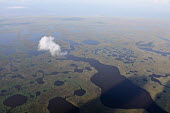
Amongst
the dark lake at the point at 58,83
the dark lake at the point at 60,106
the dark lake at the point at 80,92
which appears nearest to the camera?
the dark lake at the point at 60,106

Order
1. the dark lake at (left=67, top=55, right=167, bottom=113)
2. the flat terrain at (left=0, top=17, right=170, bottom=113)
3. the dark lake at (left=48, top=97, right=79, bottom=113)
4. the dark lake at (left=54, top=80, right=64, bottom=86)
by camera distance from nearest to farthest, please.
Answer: the dark lake at (left=48, top=97, right=79, bottom=113) → the flat terrain at (left=0, top=17, right=170, bottom=113) → the dark lake at (left=67, top=55, right=167, bottom=113) → the dark lake at (left=54, top=80, right=64, bottom=86)

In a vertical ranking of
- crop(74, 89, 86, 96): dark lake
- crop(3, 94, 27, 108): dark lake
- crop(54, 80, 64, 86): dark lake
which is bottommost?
crop(3, 94, 27, 108): dark lake

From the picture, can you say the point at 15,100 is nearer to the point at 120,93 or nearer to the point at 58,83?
the point at 58,83

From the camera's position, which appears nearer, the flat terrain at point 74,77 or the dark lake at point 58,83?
the flat terrain at point 74,77

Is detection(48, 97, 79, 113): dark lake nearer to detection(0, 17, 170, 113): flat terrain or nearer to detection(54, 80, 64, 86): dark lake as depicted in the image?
detection(0, 17, 170, 113): flat terrain

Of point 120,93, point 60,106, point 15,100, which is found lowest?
point 15,100

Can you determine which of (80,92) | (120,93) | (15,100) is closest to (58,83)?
(80,92)

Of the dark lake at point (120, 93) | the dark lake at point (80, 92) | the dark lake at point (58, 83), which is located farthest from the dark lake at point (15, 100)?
the dark lake at point (120, 93)

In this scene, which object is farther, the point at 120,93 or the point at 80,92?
the point at 120,93

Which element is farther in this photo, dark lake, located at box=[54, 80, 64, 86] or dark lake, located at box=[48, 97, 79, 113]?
dark lake, located at box=[54, 80, 64, 86]

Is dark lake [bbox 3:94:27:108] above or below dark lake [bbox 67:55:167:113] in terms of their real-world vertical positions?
below

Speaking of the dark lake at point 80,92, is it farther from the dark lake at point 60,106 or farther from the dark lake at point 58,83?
the dark lake at point 58,83

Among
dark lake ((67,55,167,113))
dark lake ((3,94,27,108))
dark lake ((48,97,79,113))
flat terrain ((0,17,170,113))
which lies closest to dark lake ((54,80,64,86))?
flat terrain ((0,17,170,113))
